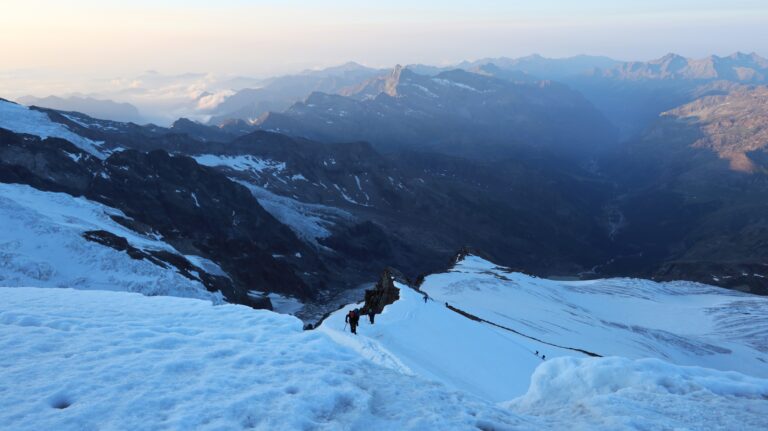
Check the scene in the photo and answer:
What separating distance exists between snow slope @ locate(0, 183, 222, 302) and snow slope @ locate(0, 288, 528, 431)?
1954 inches

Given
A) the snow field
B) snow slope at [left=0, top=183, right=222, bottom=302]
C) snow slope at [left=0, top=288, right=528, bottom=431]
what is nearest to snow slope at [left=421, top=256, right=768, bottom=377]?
the snow field

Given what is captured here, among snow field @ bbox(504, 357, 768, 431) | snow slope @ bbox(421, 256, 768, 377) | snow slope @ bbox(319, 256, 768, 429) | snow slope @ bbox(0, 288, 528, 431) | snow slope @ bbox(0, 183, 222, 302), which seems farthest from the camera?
snow slope @ bbox(421, 256, 768, 377)

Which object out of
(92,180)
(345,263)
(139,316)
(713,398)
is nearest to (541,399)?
(713,398)

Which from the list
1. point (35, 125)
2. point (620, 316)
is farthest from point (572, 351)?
point (35, 125)

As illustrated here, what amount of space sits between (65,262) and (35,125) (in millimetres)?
146190

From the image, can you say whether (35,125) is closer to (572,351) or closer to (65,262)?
(65,262)

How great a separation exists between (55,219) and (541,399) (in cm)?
8110

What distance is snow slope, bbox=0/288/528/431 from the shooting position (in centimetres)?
1141

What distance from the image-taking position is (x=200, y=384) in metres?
13.2

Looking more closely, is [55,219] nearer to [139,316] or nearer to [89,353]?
[139,316]

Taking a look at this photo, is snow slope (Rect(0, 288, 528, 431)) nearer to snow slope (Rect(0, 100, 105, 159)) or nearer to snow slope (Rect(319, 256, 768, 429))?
snow slope (Rect(319, 256, 768, 429))

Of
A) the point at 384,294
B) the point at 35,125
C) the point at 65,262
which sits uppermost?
the point at 35,125

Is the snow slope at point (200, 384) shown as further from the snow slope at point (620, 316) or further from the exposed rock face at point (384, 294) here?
the snow slope at point (620, 316)

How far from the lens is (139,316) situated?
20812 millimetres
